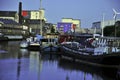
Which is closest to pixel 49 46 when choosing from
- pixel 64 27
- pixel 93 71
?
pixel 93 71

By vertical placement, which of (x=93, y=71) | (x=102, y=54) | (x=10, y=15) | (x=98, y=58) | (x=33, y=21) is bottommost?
(x=93, y=71)

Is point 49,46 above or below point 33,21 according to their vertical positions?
below

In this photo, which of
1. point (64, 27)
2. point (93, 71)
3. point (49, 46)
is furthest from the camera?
point (64, 27)

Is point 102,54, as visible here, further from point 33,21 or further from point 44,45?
point 33,21

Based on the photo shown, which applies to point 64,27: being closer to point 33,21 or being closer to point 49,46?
point 49,46

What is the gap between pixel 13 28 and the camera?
10725 centimetres

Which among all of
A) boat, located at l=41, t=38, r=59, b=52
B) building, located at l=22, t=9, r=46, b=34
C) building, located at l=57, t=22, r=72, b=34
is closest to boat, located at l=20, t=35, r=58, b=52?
boat, located at l=41, t=38, r=59, b=52

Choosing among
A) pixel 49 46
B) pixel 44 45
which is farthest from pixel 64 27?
pixel 49 46

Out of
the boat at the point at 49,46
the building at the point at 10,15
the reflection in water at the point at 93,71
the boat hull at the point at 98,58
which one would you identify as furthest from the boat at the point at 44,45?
the building at the point at 10,15

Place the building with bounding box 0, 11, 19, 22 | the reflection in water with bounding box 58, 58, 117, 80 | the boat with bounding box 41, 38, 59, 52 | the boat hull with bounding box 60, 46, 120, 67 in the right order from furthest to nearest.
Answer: the building with bounding box 0, 11, 19, 22 < the boat with bounding box 41, 38, 59, 52 < the boat hull with bounding box 60, 46, 120, 67 < the reflection in water with bounding box 58, 58, 117, 80

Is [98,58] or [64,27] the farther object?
[64,27]

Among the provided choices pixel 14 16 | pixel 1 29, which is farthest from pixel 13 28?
pixel 14 16

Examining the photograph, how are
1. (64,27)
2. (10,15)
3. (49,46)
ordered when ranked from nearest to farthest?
(49,46)
(64,27)
(10,15)

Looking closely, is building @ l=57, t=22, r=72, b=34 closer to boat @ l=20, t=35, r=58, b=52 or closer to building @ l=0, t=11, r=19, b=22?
boat @ l=20, t=35, r=58, b=52
